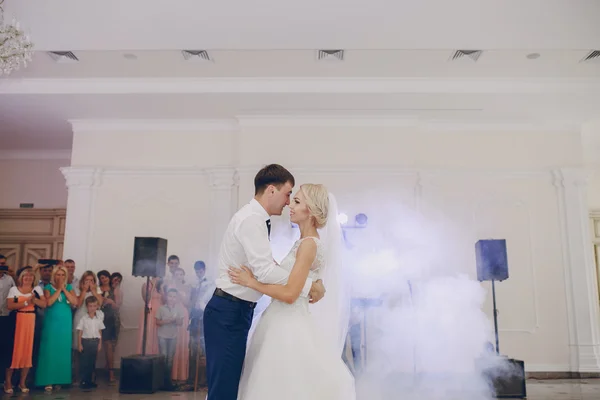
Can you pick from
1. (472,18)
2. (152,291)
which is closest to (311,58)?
(472,18)

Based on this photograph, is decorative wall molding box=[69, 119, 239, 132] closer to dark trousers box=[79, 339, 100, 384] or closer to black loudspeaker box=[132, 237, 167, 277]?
black loudspeaker box=[132, 237, 167, 277]

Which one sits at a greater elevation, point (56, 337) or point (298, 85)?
point (298, 85)

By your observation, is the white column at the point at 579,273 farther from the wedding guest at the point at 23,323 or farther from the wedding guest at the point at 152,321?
the wedding guest at the point at 23,323

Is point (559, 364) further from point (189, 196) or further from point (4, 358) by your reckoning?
point (4, 358)

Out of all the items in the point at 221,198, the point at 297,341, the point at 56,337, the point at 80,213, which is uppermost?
the point at 221,198

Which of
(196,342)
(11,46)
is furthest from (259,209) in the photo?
(196,342)

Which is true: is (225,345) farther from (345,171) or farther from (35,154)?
(35,154)

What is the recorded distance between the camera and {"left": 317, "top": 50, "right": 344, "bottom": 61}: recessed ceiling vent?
6.17 m

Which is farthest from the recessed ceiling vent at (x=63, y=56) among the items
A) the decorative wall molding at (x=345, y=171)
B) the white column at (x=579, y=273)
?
the white column at (x=579, y=273)

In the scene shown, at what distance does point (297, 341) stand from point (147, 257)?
158 inches

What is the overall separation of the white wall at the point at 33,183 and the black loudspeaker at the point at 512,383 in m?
8.10

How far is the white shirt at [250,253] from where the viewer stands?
2.61 m

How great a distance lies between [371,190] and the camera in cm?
768

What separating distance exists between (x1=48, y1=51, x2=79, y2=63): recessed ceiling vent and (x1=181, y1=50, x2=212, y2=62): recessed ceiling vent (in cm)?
136
